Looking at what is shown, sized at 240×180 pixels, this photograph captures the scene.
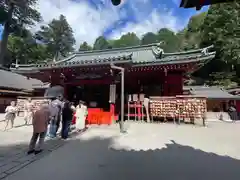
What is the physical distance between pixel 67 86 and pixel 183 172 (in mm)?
9970

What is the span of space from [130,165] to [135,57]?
38.7 feet

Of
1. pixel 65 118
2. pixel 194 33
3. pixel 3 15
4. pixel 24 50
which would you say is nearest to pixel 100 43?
pixel 24 50

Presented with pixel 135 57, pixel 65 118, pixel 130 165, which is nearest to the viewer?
pixel 130 165

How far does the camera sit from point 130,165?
4.01 m

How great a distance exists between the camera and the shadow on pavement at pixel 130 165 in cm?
351

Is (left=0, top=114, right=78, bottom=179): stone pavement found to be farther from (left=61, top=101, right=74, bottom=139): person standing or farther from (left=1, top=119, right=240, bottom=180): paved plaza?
(left=61, top=101, right=74, bottom=139): person standing

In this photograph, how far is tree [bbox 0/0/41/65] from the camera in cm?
3167

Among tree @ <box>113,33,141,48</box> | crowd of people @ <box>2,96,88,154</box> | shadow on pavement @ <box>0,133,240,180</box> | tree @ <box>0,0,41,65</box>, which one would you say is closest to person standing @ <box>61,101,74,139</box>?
crowd of people @ <box>2,96,88,154</box>

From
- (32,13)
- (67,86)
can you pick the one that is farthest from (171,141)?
(32,13)

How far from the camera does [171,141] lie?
6.25 meters

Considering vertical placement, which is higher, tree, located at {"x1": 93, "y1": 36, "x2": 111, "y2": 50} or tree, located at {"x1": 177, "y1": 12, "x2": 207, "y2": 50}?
tree, located at {"x1": 93, "y1": 36, "x2": 111, "y2": 50}

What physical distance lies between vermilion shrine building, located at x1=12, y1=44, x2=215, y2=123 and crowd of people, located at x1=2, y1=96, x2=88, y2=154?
2541 millimetres

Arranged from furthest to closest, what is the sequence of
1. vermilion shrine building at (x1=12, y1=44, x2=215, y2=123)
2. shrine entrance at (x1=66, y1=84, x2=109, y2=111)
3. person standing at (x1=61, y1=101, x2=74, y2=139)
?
1. shrine entrance at (x1=66, y1=84, x2=109, y2=111)
2. vermilion shrine building at (x1=12, y1=44, x2=215, y2=123)
3. person standing at (x1=61, y1=101, x2=74, y2=139)

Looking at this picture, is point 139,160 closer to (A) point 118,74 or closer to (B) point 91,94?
(A) point 118,74
